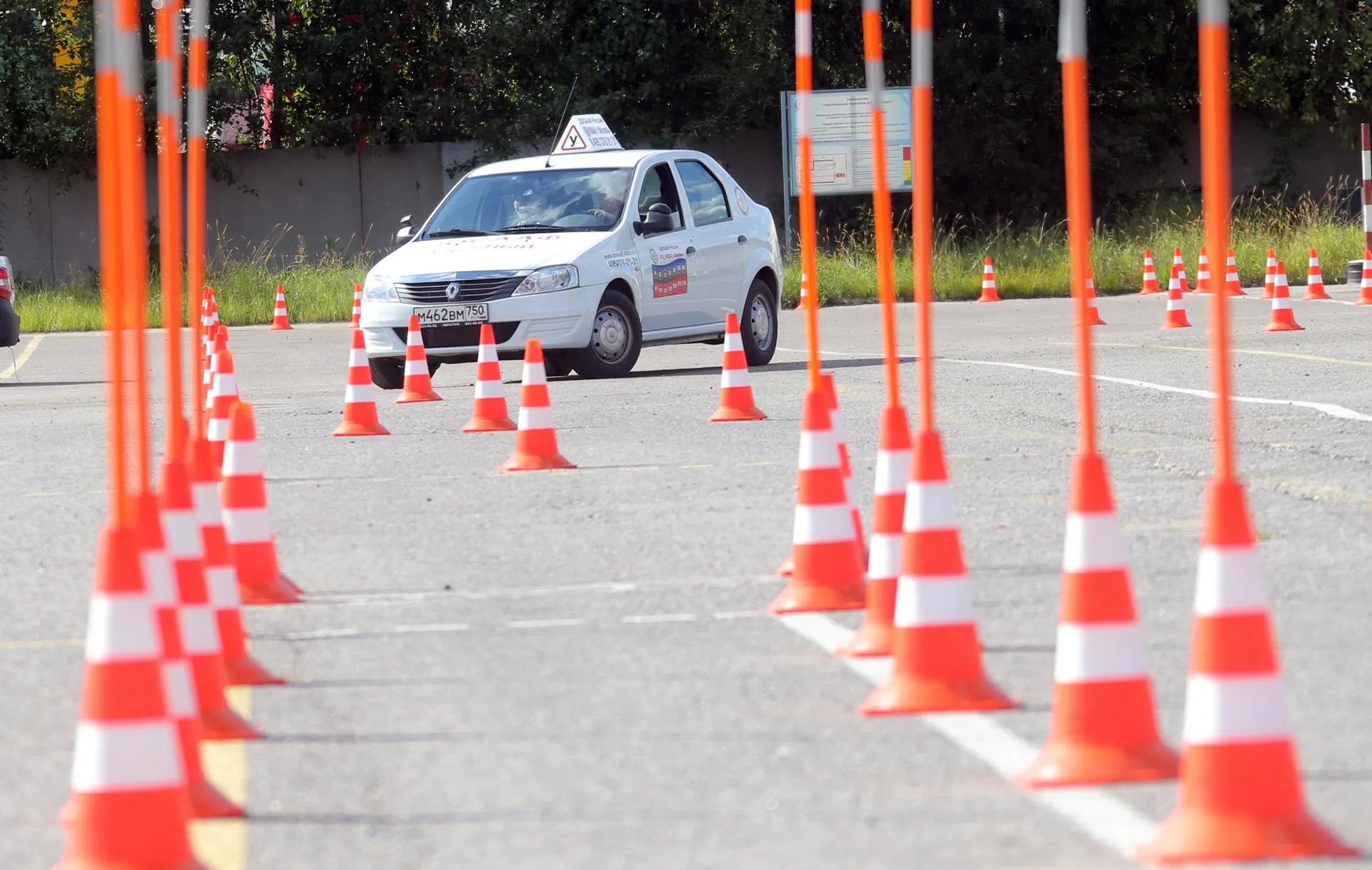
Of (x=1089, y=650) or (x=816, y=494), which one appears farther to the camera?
(x=816, y=494)

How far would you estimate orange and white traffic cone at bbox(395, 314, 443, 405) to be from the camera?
15789mm

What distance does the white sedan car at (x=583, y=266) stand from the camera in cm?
1697

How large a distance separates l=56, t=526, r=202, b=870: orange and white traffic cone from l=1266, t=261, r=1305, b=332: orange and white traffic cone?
17045 millimetres

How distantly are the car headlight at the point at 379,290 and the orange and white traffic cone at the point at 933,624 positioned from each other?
11862mm

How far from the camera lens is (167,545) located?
5.62m

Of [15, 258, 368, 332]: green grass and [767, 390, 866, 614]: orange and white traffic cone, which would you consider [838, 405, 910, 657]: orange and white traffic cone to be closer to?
[767, 390, 866, 614]: orange and white traffic cone

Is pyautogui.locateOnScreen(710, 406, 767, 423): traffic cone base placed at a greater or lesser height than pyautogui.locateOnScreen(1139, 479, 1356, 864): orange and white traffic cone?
greater

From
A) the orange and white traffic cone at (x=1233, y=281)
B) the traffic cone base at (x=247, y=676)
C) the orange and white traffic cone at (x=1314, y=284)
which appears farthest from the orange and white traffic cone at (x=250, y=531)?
the orange and white traffic cone at (x=1314, y=284)

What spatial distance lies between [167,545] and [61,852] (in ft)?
3.88

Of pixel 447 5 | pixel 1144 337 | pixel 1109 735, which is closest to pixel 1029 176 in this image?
pixel 447 5

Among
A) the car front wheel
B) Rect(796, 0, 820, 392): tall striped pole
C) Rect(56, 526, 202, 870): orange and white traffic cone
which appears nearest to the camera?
Rect(56, 526, 202, 870): orange and white traffic cone

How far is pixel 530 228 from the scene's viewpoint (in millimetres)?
17844

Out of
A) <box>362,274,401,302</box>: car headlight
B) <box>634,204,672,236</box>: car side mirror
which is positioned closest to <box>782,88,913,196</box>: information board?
<box>634,204,672,236</box>: car side mirror

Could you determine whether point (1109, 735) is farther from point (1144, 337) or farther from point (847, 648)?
point (1144, 337)
